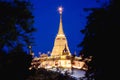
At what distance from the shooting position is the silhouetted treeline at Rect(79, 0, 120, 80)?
19922 millimetres

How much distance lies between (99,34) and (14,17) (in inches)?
145

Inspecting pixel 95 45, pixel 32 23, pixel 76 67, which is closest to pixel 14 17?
pixel 32 23

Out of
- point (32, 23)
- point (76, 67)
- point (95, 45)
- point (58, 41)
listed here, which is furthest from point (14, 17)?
point (58, 41)

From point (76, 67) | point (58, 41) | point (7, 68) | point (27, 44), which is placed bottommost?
point (7, 68)

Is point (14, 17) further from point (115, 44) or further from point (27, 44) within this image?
point (115, 44)

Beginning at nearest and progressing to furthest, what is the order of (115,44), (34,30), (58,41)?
1. (115,44)
2. (34,30)
3. (58,41)

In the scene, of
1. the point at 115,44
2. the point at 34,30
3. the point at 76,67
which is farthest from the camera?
the point at 76,67

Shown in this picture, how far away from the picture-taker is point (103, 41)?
20.3 metres

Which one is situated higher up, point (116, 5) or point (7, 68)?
point (116, 5)

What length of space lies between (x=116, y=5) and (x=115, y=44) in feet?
5.37

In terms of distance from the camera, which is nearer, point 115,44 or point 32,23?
point 115,44

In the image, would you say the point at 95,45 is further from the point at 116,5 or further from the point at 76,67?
the point at 76,67

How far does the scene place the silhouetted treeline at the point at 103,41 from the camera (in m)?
19.9

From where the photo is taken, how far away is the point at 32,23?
22.1m
